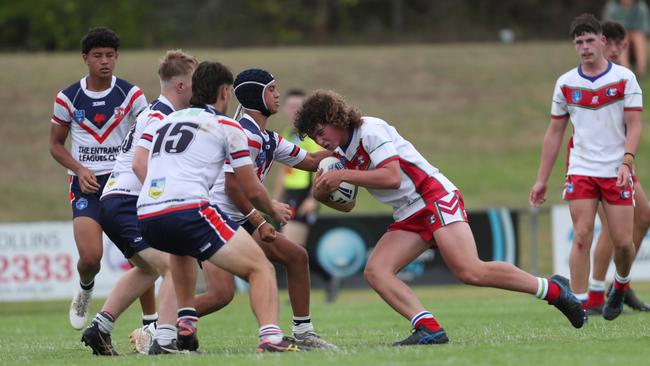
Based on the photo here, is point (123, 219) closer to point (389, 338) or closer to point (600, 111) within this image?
point (389, 338)

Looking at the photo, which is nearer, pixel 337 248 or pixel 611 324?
pixel 611 324

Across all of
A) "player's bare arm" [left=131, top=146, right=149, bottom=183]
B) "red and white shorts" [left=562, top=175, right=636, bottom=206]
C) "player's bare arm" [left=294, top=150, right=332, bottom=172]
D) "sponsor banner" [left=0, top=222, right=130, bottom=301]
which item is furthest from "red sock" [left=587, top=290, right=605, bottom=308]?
"sponsor banner" [left=0, top=222, right=130, bottom=301]

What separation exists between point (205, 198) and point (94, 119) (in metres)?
2.15

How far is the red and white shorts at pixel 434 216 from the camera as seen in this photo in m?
7.22

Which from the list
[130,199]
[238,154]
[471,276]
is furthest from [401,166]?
[130,199]

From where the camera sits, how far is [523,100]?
30828 millimetres

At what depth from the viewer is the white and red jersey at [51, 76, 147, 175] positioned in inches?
330

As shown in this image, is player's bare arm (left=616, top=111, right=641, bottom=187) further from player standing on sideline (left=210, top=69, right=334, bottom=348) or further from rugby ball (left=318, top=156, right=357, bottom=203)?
player standing on sideline (left=210, top=69, right=334, bottom=348)

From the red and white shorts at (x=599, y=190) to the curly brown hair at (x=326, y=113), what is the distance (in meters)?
2.66

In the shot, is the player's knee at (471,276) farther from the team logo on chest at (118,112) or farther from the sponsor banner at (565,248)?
the sponsor banner at (565,248)

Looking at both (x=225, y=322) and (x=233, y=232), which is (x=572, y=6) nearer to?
(x=225, y=322)

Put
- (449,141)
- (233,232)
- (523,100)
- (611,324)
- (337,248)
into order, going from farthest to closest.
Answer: (523,100) → (449,141) → (337,248) → (611,324) → (233,232)

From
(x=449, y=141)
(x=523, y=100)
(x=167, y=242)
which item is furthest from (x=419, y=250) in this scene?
(x=523, y=100)

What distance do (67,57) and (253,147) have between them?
27.6 metres
